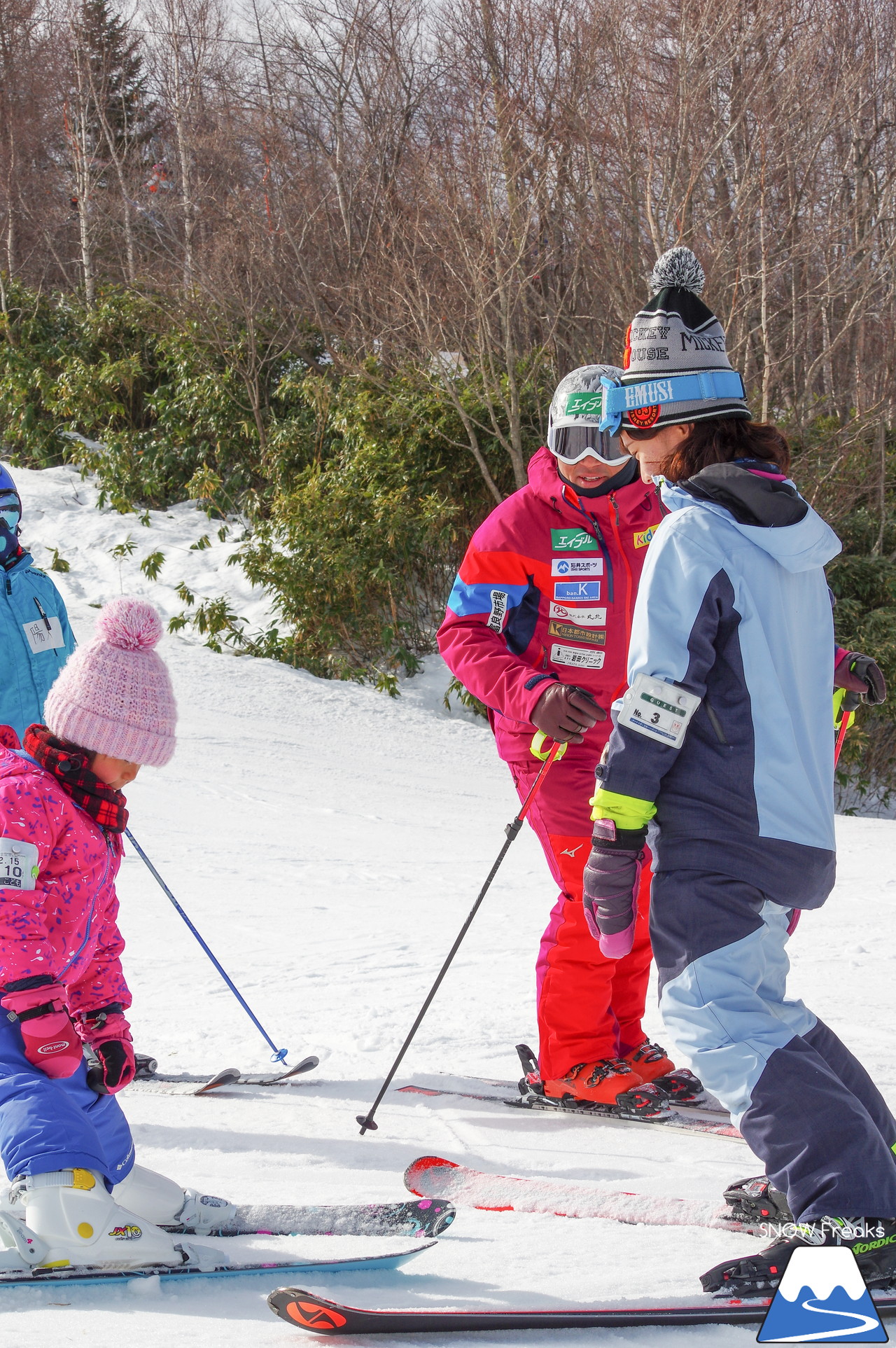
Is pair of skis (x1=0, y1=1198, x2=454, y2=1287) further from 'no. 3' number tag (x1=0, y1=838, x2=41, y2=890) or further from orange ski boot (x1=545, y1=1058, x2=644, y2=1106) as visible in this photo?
orange ski boot (x1=545, y1=1058, x2=644, y2=1106)

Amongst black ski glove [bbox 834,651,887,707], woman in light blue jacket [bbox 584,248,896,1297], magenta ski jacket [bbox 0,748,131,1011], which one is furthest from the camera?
black ski glove [bbox 834,651,887,707]

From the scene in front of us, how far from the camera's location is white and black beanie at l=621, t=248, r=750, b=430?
7.02ft

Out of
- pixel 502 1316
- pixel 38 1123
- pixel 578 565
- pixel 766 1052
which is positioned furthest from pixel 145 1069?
pixel 766 1052

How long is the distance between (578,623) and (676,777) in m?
1.11

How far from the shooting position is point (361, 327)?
11.9 meters

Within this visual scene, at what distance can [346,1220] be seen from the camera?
7.24 ft

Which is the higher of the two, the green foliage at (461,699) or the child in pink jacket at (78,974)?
the child in pink jacket at (78,974)

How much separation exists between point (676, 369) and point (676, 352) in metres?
0.04

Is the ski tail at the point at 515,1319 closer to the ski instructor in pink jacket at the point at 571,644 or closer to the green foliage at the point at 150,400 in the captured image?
the ski instructor in pink jacket at the point at 571,644

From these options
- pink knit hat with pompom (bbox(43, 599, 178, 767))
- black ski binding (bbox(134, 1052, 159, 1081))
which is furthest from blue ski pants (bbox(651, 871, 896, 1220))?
black ski binding (bbox(134, 1052, 159, 1081))

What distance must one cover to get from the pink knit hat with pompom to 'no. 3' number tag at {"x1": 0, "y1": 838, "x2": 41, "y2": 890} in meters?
0.25

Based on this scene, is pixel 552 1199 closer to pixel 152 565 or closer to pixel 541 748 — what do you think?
pixel 541 748

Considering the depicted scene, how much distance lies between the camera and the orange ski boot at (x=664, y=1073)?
9.84ft

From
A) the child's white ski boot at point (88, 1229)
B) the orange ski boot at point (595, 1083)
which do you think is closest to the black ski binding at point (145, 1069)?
the orange ski boot at point (595, 1083)
